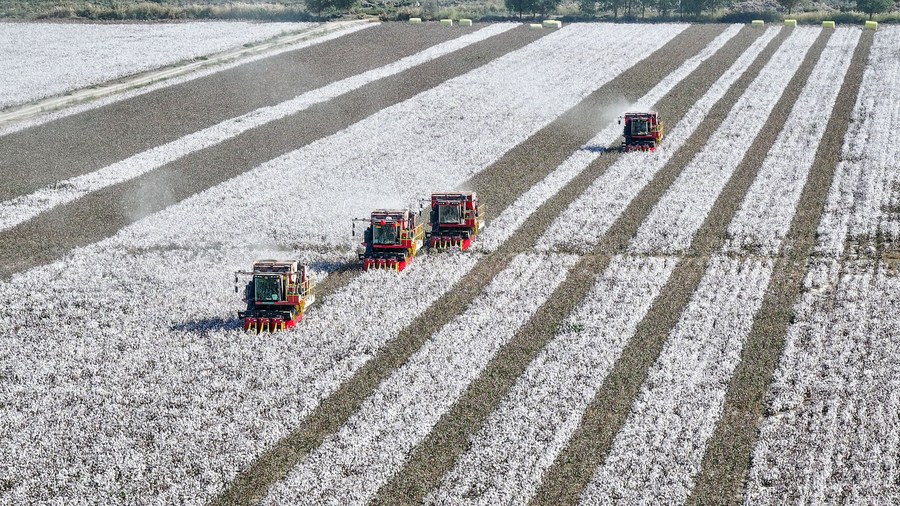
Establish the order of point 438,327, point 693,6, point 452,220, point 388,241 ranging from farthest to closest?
1. point 693,6
2. point 452,220
3. point 388,241
4. point 438,327

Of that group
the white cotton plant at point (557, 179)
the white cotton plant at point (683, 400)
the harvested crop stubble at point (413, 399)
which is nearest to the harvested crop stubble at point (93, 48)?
the white cotton plant at point (557, 179)

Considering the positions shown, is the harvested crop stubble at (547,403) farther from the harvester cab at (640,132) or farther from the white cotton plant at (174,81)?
the white cotton plant at (174,81)

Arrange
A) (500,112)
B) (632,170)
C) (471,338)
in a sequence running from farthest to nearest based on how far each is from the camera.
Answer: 1. (500,112)
2. (632,170)
3. (471,338)

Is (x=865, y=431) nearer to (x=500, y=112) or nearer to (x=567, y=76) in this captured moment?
(x=500, y=112)

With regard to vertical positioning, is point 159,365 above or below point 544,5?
below

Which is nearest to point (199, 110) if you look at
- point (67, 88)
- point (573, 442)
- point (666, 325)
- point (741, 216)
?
point (67, 88)

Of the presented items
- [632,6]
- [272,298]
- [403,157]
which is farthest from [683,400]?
[632,6]

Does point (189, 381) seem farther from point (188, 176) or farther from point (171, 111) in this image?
point (171, 111)
